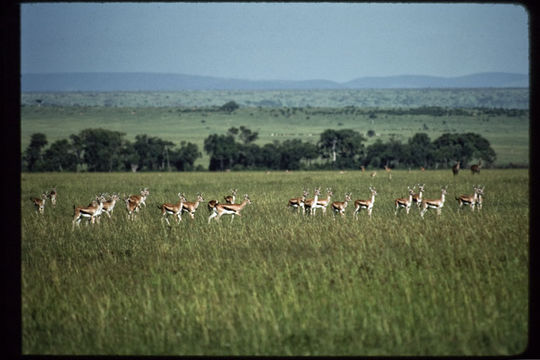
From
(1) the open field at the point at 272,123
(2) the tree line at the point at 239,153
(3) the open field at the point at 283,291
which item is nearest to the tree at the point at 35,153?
(2) the tree line at the point at 239,153

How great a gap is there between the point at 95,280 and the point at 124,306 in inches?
63.7

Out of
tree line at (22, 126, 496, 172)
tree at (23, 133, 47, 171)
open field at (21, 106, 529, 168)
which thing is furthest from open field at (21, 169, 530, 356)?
open field at (21, 106, 529, 168)

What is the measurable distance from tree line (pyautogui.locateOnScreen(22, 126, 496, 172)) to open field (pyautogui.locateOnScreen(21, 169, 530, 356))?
66288 mm

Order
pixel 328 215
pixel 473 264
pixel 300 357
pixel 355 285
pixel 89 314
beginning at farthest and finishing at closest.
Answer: pixel 328 215 → pixel 473 264 → pixel 355 285 → pixel 89 314 → pixel 300 357

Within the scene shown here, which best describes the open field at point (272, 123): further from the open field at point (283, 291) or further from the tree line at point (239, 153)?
the open field at point (283, 291)

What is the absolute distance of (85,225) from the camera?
1741 centimetres

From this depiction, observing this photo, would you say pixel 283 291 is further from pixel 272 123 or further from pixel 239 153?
pixel 272 123

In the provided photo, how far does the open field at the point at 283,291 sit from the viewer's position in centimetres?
805

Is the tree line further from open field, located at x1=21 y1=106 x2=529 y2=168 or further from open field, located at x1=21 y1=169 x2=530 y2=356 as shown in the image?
open field, located at x1=21 y1=169 x2=530 y2=356

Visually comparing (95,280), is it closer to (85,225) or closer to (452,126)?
(85,225)

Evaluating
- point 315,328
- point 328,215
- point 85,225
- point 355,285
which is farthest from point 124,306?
point 328,215

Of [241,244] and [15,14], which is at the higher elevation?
[15,14]

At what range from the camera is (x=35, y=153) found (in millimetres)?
76938

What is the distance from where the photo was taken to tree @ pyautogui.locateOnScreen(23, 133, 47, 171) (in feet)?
247
